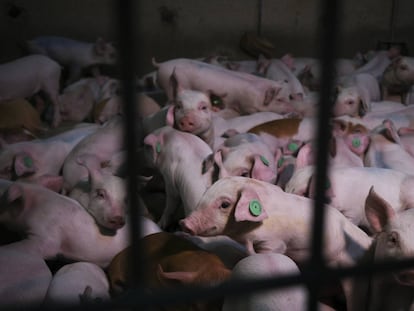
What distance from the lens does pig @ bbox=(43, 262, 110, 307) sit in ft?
4.99

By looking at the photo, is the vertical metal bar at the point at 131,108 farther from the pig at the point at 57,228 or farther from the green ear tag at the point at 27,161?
the green ear tag at the point at 27,161

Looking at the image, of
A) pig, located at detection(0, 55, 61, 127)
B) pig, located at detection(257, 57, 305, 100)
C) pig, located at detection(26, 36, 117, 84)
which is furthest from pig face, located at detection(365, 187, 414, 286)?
pig, located at detection(26, 36, 117, 84)

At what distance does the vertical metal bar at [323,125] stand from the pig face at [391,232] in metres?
0.86

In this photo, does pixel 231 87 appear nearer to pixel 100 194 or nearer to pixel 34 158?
pixel 34 158

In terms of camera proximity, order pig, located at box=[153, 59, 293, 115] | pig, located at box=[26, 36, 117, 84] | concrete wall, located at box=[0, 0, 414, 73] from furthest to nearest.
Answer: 1. concrete wall, located at box=[0, 0, 414, 73]
2. pig, located at box=[26, 36, 117, 84]
3. pig, located at box=[153, 59, 293, 115]

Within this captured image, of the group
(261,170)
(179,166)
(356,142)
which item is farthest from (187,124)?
(356,142)

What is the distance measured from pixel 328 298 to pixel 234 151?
768 mm

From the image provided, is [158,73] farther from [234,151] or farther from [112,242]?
[112,242]

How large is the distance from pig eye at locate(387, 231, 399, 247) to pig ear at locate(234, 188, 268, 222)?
357 millimetres

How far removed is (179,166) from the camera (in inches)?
94.0

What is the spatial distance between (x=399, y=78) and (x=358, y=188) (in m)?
2.36

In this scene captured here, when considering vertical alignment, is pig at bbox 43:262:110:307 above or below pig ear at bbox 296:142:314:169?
below

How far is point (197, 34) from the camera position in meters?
5.22

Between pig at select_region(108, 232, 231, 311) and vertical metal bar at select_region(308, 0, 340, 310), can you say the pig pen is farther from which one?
pig at select_region(108, 232, 231, 311)
